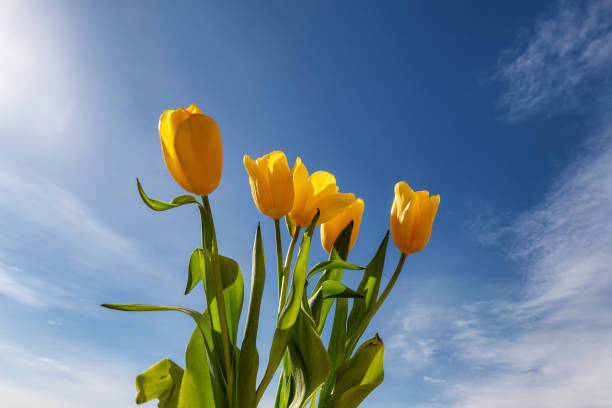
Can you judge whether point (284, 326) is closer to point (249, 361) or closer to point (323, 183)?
point (249, 361)

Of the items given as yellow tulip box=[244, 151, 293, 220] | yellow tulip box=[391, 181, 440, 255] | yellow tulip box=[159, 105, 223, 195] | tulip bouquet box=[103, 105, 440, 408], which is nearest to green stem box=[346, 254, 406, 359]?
tulip bouquet box=[103, 105, 440, 408]

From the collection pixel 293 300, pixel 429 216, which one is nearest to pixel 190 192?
pixel 293 300

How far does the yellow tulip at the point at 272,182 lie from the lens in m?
1.14

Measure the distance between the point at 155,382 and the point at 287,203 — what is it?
23.0 inches

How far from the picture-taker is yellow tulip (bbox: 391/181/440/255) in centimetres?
133

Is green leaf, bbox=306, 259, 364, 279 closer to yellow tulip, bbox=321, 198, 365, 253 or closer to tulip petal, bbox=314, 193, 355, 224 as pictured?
tulip petal, bbox=314, 193, 355, 224

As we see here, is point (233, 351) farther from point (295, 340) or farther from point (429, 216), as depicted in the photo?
point (429, 216)

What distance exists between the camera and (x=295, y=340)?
112 centimetres

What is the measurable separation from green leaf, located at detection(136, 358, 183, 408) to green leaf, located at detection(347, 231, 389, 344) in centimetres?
47

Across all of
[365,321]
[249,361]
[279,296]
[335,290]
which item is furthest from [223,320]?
[365,321]

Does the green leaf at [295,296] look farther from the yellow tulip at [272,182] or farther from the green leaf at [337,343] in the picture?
the green leaf at [337,343]

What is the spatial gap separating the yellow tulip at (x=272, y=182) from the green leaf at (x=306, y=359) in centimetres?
24

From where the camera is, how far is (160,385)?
4.08 ft

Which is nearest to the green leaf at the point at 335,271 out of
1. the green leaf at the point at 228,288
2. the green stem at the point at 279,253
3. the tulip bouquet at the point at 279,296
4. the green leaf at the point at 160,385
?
the tulip bouquet at the point at 279,296
